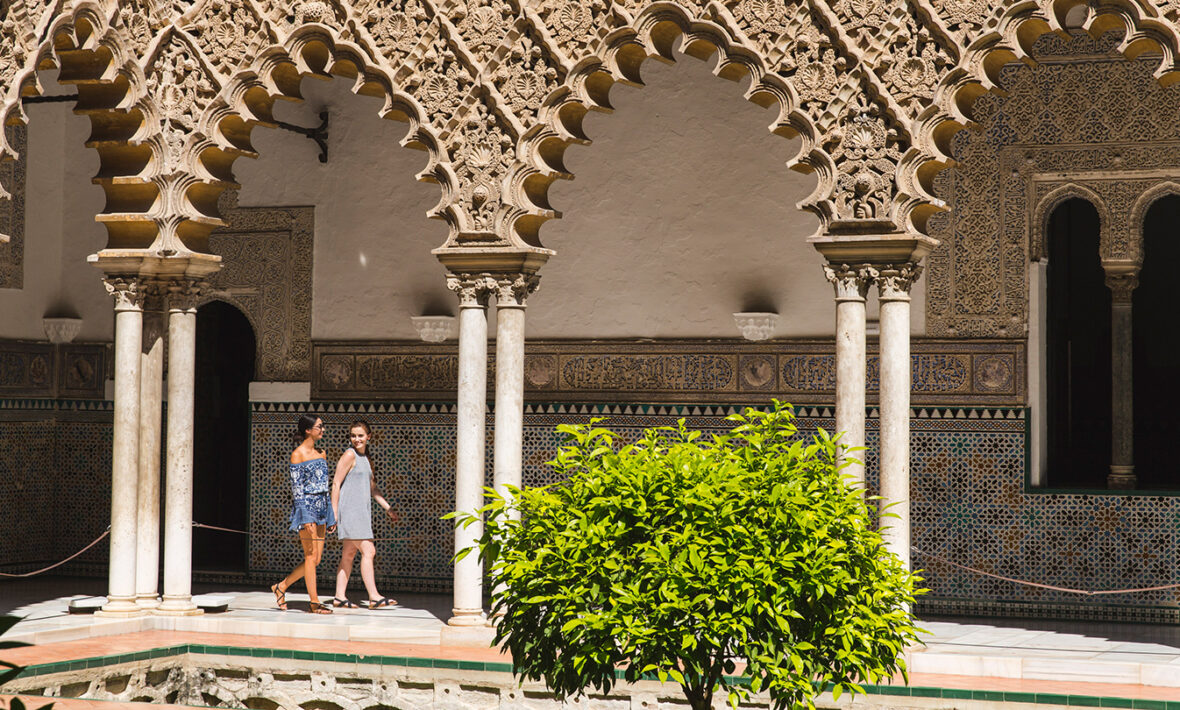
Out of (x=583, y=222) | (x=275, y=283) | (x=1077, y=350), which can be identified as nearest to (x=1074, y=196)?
(x=1077, y=350)

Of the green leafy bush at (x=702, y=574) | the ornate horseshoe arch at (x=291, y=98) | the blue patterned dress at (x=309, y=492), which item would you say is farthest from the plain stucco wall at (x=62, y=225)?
the green leafy bush at (x=702, y=574)

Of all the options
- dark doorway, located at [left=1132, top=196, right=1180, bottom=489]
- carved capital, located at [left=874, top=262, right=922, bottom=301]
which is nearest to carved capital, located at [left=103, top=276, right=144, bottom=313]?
carved capital, located at [left=874, top=262, right=922, bottom=301]

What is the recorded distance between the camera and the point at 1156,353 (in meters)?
8.70

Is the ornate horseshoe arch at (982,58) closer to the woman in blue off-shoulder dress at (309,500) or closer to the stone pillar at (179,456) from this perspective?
the woman in blue off-shoulder dress at (309,500)

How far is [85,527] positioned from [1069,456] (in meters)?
6.76

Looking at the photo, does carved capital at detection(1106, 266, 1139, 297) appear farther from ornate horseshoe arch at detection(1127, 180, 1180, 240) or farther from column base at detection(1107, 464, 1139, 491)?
column base at detection(1107, 464, 1139, 491)

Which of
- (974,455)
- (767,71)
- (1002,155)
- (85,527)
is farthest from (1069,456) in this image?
(85,527)

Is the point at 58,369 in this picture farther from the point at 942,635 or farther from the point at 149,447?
the point at 942,635

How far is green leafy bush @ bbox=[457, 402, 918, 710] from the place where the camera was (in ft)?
13.3

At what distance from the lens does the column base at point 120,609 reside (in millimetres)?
7973

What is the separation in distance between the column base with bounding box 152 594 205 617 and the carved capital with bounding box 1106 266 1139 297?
5397 millimetres

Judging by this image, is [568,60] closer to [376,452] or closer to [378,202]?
[378,202]

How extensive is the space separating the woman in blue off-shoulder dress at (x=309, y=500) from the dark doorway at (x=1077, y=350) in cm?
423

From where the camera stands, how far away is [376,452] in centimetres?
996
